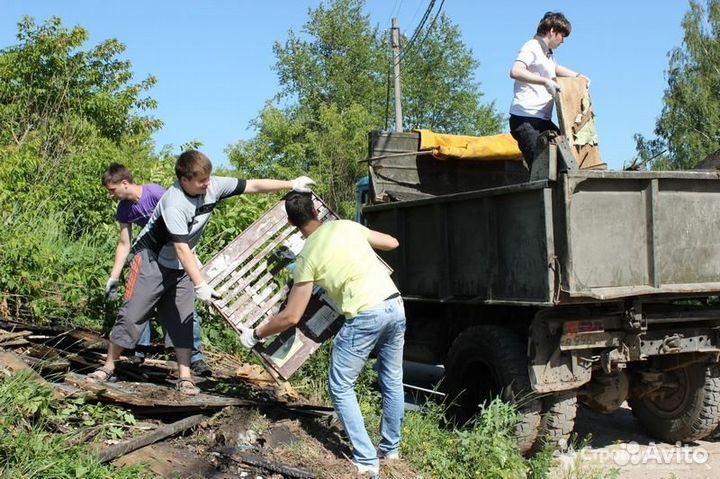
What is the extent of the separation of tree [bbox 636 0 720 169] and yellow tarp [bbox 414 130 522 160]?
22.1 metres

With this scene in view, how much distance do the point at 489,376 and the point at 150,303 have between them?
102 inches

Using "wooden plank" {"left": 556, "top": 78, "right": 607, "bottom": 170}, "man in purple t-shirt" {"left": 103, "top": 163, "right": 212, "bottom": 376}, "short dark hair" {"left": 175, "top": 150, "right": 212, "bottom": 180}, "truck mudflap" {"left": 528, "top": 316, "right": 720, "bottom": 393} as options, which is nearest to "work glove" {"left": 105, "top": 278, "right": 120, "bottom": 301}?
"man in purple t-shirt" {"left": 103, "top": 163, "right": 212, "bottom": 376}

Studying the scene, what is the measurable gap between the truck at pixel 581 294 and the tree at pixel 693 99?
2402cm

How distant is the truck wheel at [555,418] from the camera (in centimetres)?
543

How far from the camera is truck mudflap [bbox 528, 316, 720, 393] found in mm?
→ 5238

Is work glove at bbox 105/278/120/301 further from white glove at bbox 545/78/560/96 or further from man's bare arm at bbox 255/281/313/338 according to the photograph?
white glove at bbox 545/78/560/96

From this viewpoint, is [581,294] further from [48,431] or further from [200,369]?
[48,431]

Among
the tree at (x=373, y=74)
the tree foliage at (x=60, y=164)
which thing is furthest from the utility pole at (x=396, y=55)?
the tree at (x=373, y=74)

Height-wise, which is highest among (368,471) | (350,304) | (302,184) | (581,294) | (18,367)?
(302,184)

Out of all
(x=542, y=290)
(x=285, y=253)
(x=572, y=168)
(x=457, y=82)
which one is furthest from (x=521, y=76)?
(x=457, y=82)

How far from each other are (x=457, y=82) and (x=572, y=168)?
34.3 m

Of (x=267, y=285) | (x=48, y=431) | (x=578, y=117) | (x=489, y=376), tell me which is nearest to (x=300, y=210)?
(x=267, y=285)

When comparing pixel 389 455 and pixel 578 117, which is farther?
pixel 578 117

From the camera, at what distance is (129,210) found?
6320mm
